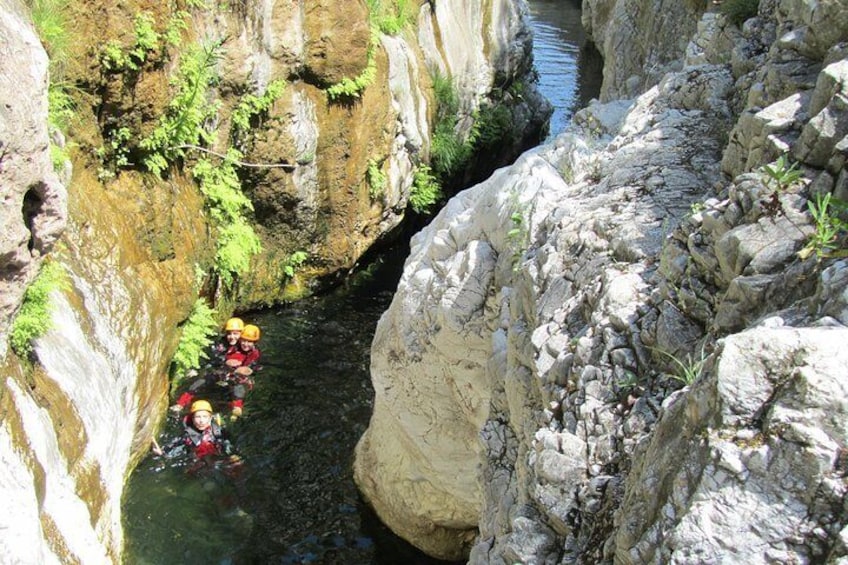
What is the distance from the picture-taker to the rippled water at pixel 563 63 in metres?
25.9

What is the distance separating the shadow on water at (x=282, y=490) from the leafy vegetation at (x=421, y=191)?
4426 millimetres

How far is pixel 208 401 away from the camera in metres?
11.6

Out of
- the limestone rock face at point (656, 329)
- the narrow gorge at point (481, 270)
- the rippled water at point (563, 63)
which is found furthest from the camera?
the rippled water at point (563, 63)

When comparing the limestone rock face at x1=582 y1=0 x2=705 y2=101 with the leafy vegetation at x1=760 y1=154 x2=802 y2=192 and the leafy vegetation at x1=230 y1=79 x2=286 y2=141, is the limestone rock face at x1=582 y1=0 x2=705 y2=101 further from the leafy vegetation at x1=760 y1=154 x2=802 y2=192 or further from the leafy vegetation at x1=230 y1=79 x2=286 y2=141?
the leafy vegetation at x1=760 y1=154 x2=802 y2=192

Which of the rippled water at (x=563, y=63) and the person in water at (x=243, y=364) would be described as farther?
the rippled water at (x=563, y=63)

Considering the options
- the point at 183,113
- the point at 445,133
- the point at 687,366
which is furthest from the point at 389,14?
the point at 687,366

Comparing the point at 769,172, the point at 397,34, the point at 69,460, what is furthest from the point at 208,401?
the point at 769,172

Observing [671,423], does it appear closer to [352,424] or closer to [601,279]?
[601,279]

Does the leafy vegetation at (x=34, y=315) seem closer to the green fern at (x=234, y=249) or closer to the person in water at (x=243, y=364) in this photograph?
the person in water at (x=243, y=364)

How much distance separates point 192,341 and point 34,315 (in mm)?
4166

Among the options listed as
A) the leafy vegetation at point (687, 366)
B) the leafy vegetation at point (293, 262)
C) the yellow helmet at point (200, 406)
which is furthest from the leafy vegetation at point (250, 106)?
the leafy vegetation at point (687, 366)

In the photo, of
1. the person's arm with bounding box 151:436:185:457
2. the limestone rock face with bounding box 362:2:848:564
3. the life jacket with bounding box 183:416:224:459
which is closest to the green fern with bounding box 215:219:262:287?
the life jacket with bounding box 183:416:224:459

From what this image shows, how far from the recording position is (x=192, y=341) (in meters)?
11.4

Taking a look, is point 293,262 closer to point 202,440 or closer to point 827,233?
point 202,440
